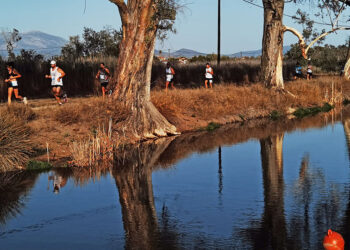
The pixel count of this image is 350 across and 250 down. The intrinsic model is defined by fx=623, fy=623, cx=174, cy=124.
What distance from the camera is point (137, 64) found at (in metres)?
19.5

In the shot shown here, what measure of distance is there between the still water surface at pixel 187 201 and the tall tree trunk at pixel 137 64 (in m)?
1.96

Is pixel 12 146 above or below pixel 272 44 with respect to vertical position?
below

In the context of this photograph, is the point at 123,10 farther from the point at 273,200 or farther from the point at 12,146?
the point at 273,200

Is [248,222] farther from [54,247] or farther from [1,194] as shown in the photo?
[1,194]

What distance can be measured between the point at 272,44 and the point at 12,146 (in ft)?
64.3

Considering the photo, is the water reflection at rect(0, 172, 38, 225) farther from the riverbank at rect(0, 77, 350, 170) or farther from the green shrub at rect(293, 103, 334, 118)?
the green shrub at rect(293, 103, 334, 118)

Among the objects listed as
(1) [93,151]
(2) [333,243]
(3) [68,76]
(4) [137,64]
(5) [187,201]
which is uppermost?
(4) [137,64]

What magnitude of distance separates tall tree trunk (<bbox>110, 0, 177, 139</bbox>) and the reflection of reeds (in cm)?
267

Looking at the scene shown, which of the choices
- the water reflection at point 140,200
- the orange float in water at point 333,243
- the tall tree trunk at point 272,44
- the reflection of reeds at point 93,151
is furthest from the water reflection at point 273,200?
the tall tree trunk at point 272,44

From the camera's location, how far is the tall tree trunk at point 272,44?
31.1m

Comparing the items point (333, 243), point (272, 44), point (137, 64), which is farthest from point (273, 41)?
point (333, 243)

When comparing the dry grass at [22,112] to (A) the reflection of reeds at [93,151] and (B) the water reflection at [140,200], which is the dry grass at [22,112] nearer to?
(A) the reflection of reeds at [93,151]

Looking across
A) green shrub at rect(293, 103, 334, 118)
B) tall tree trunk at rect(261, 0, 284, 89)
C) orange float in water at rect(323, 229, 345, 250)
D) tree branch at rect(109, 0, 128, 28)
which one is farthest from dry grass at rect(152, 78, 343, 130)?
orange float in water at rect(323, 229, 345, 250)

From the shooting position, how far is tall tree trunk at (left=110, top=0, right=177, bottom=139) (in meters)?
19.2
